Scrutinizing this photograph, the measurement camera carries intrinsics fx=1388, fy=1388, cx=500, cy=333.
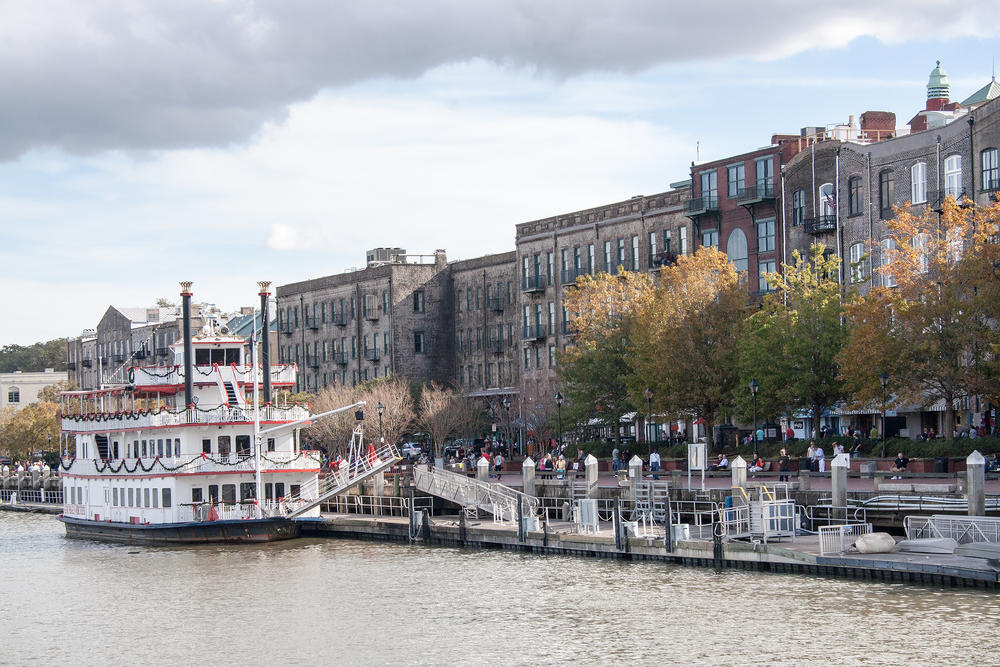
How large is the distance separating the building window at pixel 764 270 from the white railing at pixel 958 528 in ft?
110

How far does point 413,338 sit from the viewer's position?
326 ft

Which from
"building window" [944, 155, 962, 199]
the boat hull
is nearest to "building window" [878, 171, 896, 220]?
"building window" [944, 155, 962, 199]

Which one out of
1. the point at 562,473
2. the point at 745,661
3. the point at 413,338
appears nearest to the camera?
the point at 745,661

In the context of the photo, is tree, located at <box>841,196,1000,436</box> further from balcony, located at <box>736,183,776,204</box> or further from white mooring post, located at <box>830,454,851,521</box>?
balcony, located at <box>736,183,776,204</box>

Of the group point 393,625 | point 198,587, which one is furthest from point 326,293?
point 393,625

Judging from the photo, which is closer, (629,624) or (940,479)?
(629,624)

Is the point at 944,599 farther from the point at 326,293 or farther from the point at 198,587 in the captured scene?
the point at 326,293

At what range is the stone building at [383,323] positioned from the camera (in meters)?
99.3

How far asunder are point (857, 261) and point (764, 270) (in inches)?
417

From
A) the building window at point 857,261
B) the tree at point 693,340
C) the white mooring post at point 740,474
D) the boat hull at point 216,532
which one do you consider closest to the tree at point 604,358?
the tree at point 693,340

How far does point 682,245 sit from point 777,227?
759 cm

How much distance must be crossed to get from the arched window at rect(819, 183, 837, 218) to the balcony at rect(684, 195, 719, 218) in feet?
25.1

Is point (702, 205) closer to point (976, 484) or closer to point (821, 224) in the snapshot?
point (821, 224)

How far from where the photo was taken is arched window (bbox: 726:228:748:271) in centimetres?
7281
